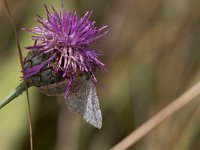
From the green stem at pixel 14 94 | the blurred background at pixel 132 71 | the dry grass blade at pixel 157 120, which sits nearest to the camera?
the green stem at pixel 14 94

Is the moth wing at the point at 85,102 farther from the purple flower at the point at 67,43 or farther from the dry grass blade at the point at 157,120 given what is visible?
the dry grass blade at the point at 157,120

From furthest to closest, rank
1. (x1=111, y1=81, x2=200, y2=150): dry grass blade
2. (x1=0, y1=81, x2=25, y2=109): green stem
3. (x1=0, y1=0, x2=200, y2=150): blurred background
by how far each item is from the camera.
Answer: (x1=0, y1=0, x2=200, y2=150): blurred background < (x1=111, y1=81, x2=200, y2=150): dry grass blade < (x1=0, y1=81, x2=25, y2=109): green stem

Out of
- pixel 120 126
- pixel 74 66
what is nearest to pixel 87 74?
pixel 74 66

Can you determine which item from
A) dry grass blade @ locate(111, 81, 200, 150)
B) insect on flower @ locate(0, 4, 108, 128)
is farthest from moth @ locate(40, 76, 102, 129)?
dry grass blade @ locate(111, 81, 200, 150)

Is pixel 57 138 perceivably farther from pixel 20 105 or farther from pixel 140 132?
pixel 140 132

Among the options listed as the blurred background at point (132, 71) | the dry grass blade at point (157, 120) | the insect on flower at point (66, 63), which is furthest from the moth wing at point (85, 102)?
the blurred background at point (132, 71)

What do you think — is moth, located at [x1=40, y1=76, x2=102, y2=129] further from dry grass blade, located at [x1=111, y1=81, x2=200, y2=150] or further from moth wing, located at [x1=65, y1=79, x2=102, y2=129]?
dry grass blade, located at [x1=111, y1=81, x2=200, y2=150]

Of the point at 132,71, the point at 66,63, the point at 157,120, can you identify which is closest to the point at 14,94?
the point at 66,63
